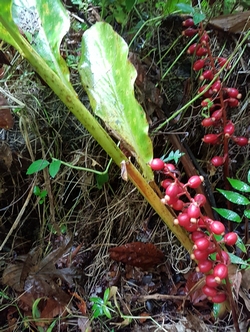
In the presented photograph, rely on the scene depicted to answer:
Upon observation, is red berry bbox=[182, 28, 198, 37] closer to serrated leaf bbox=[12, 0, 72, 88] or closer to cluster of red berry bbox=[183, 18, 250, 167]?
cluster of red berry bbox=[183, 18, 250, 167]

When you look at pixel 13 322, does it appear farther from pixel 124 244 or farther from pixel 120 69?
pixel 120 69

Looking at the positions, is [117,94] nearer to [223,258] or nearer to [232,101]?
[232,101]

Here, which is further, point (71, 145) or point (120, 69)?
point (71, 145)

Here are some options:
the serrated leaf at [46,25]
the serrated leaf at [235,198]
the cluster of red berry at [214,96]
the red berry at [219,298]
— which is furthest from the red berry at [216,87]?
the red berry at [219,298]

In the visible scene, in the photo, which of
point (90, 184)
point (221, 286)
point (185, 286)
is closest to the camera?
point (221, 286)

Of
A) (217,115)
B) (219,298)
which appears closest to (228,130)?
(217,115)

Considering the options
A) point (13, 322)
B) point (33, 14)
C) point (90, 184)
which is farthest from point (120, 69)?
point (13, 322)

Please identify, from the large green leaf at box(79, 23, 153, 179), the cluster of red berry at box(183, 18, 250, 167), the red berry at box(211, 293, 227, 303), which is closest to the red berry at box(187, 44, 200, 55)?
the cluster of red berry at box(183, 18, 250, 167)
